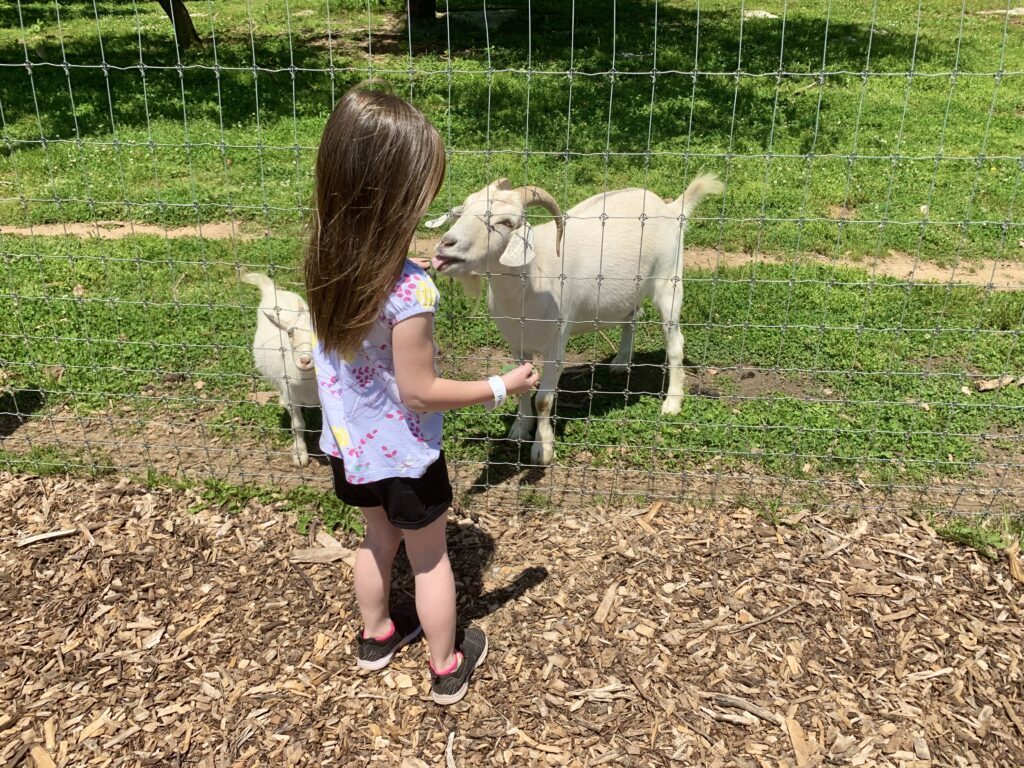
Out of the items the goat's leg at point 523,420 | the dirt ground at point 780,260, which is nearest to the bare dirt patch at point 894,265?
the dirt ground at point 780,260

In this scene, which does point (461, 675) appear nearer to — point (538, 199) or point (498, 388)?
point (498, 388)

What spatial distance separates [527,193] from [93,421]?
2.87 meters

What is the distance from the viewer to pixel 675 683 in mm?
3297

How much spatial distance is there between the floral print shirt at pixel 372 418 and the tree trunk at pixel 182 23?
42.9 ft

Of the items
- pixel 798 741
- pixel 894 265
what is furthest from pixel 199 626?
pixel 894 265

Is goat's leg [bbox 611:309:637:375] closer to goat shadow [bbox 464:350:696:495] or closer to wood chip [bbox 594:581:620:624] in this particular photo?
goat shadow [bbox 464:350:696:495]

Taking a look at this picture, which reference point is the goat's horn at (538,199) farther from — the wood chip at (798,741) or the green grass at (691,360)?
the wood chip at (798,741)

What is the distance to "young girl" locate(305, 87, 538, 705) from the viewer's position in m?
2.49

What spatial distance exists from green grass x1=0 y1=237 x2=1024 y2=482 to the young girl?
1334 millimetres

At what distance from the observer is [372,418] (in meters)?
2.80

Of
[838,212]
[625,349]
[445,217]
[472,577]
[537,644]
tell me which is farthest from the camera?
[838,212]

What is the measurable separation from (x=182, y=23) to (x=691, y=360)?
1226 centimetres

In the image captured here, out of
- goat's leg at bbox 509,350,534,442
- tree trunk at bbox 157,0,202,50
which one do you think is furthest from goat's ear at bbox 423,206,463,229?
tree trunk at bbox 157,0,202,50

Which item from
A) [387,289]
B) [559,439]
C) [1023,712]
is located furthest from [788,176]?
[387,289]
